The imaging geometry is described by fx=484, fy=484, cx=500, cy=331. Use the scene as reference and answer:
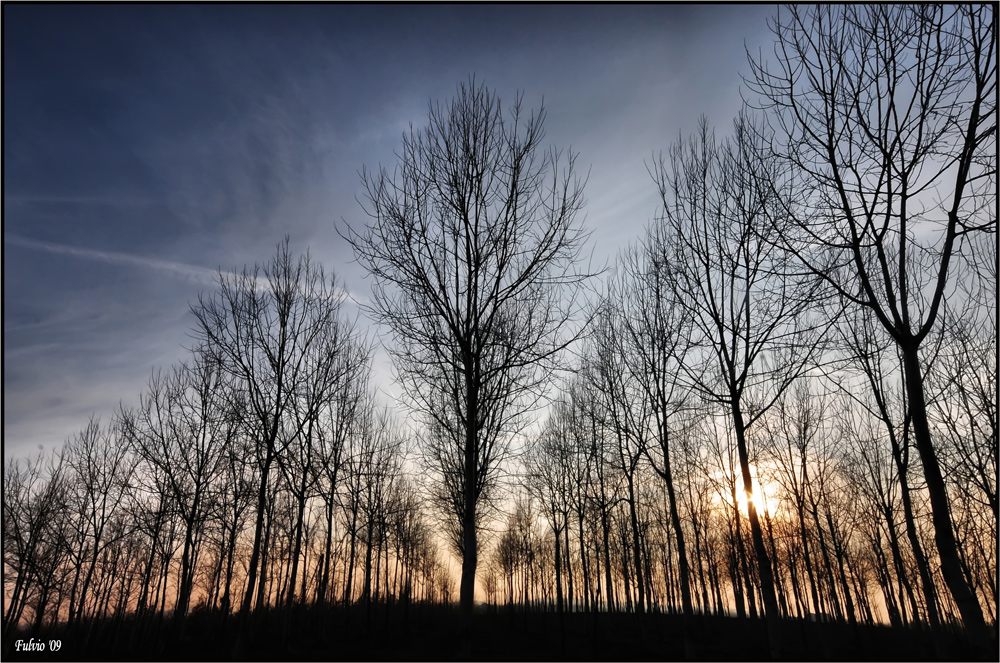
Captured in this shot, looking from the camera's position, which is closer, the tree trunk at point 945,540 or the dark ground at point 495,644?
the tree trunk at point 945,540

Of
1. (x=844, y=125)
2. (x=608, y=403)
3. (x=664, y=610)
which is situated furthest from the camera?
(x=664, y=610)

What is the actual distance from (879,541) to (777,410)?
6.75 m

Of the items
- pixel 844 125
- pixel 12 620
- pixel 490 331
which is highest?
pixel 844 125

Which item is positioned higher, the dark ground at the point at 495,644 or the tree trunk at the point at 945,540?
the tree trunk at the point at 945,540

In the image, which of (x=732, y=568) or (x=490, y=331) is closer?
(x=490, y=331)

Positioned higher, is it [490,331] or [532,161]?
[532,161]

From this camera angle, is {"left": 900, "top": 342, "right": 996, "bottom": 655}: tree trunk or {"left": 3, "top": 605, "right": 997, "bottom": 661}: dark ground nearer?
{"left": 900, "top": 342, "right": 996, "bottom": 655}: tree trunk

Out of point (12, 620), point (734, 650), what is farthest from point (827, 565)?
point (12, 620)

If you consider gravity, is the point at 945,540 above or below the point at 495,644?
above

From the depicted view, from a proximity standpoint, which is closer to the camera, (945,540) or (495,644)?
(945,540)

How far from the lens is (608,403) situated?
1191cm

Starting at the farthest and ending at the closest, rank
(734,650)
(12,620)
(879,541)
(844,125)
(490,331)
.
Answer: (879,541) < (734,650) < (12,620) < (490,331) < (844,125)

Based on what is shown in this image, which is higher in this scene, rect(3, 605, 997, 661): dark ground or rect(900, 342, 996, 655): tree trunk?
rect(900, 342, 996, 655): tree trunk

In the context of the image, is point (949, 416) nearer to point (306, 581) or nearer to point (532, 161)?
point (532, 161)
